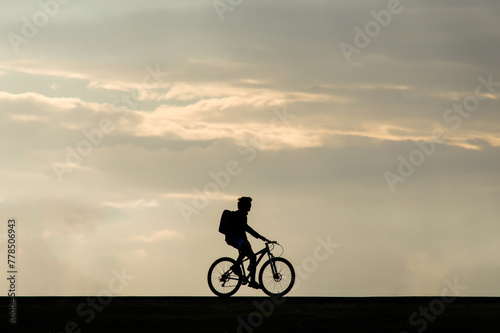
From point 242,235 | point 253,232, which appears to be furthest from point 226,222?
point 253,232

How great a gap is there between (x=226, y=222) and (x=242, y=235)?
1.80ft

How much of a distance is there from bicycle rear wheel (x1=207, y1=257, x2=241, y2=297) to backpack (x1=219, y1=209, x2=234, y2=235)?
Result: 3.64ft

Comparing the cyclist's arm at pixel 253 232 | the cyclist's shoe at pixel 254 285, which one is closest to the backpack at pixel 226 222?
the cyclist's arm at pixel 253 232

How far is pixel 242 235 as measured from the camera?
2070 cm

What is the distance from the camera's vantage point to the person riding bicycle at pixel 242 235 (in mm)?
20500

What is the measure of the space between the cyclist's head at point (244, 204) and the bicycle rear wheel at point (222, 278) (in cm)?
164
